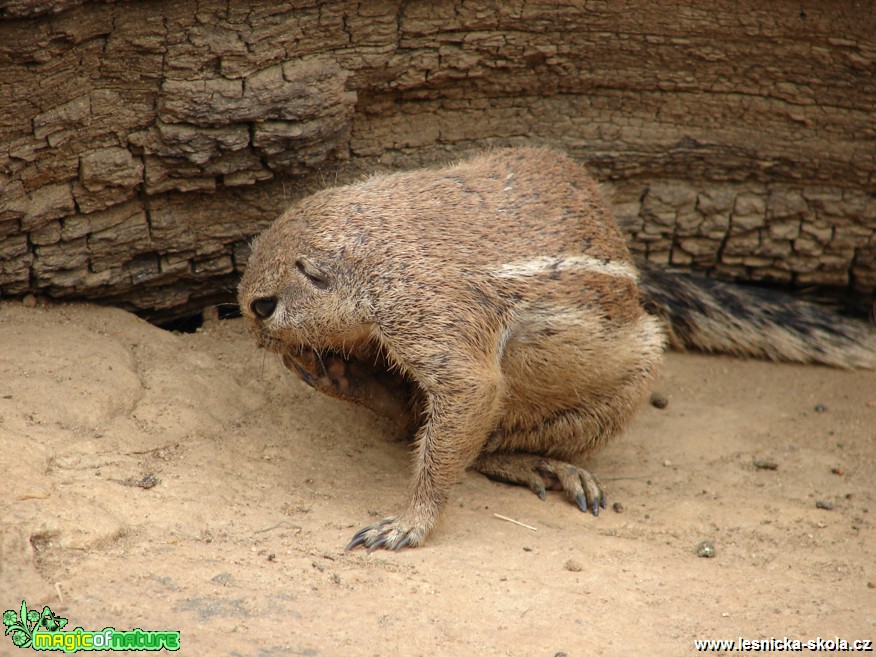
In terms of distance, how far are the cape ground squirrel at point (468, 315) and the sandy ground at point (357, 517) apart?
0.36 metres

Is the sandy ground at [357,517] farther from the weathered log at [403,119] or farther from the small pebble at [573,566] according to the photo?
the weathered log at [403,119]

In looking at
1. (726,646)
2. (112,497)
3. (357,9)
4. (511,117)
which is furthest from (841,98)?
(112,497)

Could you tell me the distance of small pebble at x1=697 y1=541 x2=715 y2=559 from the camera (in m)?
4.86

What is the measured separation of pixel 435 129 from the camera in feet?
20.8

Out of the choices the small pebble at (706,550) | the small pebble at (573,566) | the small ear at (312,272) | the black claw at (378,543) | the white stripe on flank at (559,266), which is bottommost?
the small pebble at (706,550)

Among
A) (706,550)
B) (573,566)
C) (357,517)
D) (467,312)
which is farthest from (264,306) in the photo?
(706,550)

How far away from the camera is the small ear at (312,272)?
4.99 m

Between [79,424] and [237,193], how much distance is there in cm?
187

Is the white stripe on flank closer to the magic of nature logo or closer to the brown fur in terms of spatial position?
the brown fur

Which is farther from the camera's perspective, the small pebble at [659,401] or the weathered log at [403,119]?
the small pebble at [659,401]

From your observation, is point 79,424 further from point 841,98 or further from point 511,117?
point 841,98

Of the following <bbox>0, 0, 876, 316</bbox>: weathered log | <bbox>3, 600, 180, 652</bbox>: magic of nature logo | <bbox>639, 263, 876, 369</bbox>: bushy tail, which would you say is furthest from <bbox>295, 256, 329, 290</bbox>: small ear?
<bbox>639, 263, 876, 369</bbox>: bushy tail

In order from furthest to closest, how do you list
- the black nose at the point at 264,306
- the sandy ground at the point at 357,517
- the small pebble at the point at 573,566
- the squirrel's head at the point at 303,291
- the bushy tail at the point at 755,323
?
the bushy tail at the point at 755,323
the black nose at the point at 264,306
the squirrel's head at the point at 303,291
the small pebble at the point at 573,566
the sandy ground at the point at 357,517

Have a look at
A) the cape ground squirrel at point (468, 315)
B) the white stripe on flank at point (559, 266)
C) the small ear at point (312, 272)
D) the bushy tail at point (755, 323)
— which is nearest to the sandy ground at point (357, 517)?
the bushy tail at point (755, 323)
